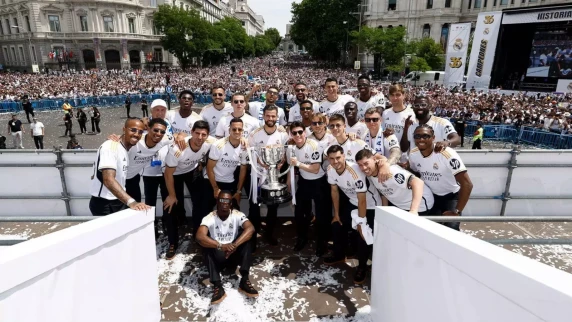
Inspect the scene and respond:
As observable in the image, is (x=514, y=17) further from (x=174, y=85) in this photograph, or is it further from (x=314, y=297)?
(x=314, y=297)

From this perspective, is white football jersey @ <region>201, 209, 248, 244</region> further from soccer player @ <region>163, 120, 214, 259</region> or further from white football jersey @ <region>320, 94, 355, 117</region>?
white football jersey @ <region>320, 94, 355, 117</region>

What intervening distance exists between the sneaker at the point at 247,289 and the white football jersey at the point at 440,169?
287 cm

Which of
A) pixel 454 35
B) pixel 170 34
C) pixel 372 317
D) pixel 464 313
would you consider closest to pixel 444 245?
pixel 464 313

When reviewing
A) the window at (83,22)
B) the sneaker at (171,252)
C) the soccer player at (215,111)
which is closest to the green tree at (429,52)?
the soccer player at (215,111)

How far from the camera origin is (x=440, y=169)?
4758 millimetres

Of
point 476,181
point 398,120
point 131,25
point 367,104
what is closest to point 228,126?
point 367,104

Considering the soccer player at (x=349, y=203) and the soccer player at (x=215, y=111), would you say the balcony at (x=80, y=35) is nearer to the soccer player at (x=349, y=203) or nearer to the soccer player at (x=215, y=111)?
the soccer player at (x=215, y=111)

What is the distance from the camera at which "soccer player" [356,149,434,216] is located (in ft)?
13.8

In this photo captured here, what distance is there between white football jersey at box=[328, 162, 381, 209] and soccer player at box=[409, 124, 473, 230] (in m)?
0.77

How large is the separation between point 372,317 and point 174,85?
34.4 meters

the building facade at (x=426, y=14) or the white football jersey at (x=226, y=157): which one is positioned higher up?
the building facade at (x=426, y=14)

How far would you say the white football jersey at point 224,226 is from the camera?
15.5 feet

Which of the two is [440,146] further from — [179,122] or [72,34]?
[72,34]

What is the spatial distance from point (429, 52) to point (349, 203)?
49.9 metres
